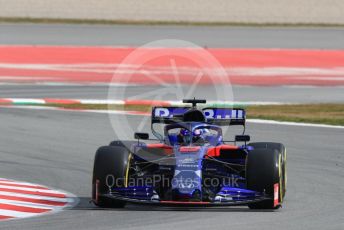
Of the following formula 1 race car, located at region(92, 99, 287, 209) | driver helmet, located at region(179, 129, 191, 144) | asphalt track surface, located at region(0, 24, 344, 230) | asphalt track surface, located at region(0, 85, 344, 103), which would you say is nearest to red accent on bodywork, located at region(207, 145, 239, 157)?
formula 1 race car, located at region(92, 99, 287, 209)

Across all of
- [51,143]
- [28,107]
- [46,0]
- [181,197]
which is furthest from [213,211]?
[46,0]

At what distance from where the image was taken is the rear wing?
45.5 feet

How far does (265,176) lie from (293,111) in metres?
12.3

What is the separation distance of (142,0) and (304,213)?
51683 millimetres

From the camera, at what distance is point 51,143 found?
19141 mm

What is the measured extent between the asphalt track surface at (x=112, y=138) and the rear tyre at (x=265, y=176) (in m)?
0.15

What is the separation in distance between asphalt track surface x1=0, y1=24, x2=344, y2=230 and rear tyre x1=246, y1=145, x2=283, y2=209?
5.9 inches

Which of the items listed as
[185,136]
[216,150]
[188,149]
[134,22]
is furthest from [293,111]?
[134,22]

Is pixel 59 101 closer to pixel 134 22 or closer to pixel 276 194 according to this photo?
pixel 276 194

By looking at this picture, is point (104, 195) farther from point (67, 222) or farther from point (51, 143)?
point (51, 143)

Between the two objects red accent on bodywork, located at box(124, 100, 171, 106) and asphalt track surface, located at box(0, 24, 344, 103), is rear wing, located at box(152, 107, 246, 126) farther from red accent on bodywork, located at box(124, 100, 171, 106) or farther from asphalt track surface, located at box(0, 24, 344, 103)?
asphalt track surface, located at box(0, 24, 344, 103)

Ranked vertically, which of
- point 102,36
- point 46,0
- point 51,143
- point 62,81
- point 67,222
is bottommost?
point 67,222

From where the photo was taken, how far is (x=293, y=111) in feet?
81.1

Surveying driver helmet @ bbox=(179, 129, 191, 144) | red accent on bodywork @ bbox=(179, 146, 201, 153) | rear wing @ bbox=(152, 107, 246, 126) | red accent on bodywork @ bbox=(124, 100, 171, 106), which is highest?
red accent on bodywork @ bbox=(124, 100, 171, 106)
